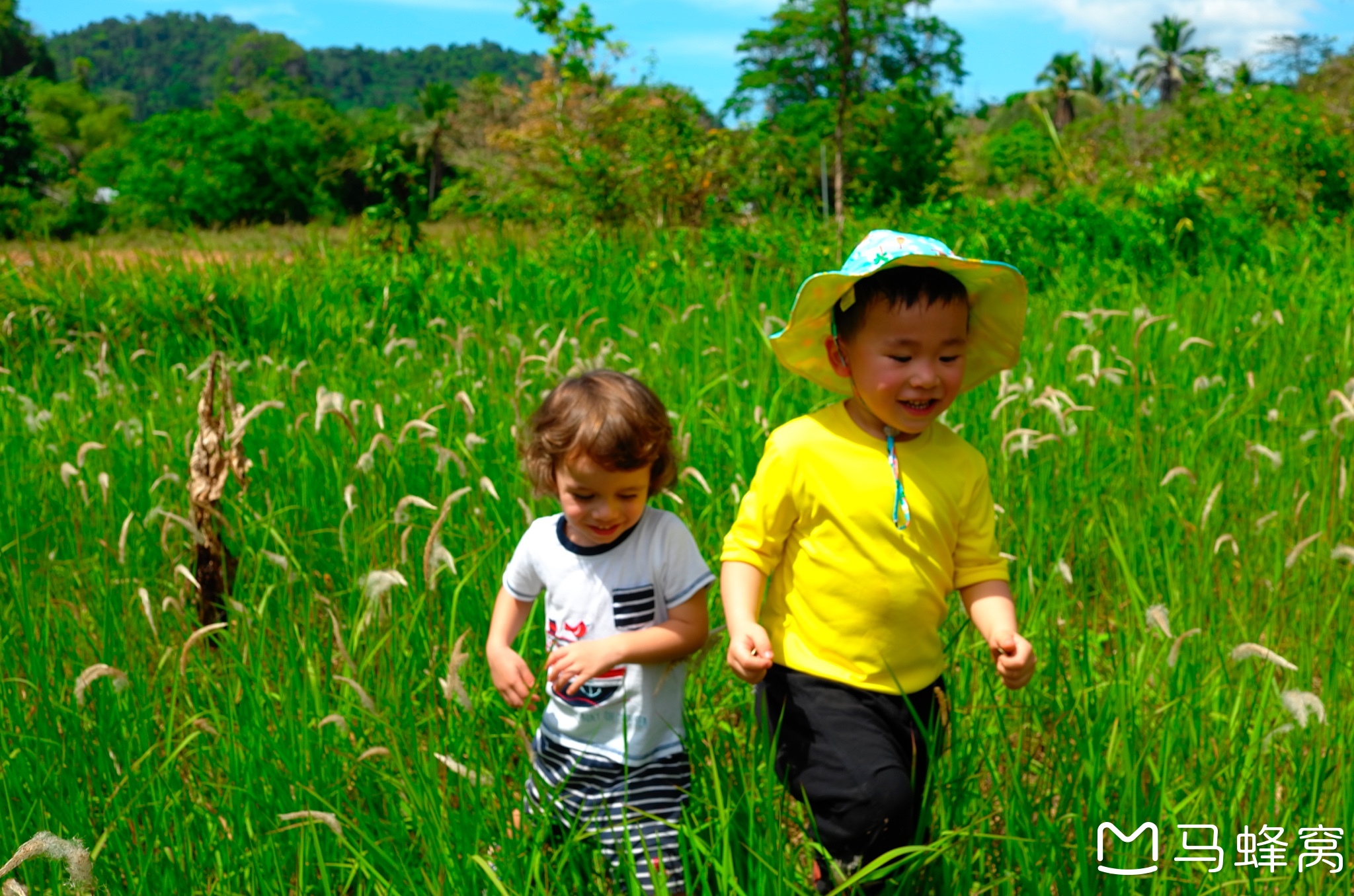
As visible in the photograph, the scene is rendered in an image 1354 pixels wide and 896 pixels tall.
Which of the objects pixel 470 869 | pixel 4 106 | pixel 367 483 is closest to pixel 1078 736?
pixel 470 869

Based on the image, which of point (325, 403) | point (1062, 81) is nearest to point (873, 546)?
point (325, 403)

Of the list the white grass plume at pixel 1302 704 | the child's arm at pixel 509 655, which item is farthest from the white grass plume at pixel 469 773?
the white grass plume at pixel 1302 704

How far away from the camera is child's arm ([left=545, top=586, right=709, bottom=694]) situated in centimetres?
180

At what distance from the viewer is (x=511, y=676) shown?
187cm

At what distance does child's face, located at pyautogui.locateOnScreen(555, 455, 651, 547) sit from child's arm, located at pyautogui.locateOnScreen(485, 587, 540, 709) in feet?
0.75

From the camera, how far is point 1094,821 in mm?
1729

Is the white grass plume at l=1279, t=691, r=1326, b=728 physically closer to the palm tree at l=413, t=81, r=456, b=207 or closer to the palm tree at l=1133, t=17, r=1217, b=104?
the palm tree at l=413, t=81, r=456, b=207

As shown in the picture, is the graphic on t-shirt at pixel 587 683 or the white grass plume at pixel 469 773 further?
the graphic on t-shirt at pixel 587 683

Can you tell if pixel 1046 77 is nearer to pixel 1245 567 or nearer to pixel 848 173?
pixel 848 173

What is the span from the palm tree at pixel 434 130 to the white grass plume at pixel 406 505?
24.7 meters

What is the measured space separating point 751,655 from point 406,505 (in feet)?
4.38

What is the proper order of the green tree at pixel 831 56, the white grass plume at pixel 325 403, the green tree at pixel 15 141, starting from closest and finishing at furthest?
the white grass plume at pixel 325 403 → the green tree at pixel 831 56 → the green tree at pixel 15 141

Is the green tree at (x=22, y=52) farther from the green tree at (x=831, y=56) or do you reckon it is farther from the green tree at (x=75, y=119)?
the green tree at (x=831, y=56)

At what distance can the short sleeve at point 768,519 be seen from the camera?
1.82 m
